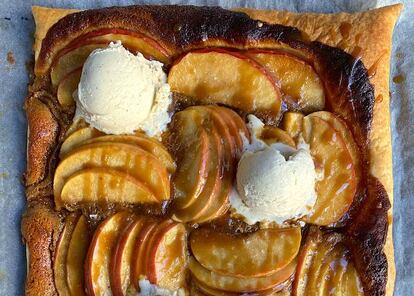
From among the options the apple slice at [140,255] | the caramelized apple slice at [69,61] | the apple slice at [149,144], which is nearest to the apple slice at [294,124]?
the apple slice at [149,144]

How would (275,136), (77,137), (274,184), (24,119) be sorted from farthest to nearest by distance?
1. (24,119)
2. (77,137)
3. (275,136)
4. (274,184)

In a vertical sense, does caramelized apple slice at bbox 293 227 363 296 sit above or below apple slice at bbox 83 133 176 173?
below

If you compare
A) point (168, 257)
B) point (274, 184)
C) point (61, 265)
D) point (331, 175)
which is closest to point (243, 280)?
point (168, 257)

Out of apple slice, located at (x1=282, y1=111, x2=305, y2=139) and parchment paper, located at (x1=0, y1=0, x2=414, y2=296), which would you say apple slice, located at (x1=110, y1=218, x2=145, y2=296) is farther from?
apple slice, located at (x1=282, y1=111, x2=305, y2=139)

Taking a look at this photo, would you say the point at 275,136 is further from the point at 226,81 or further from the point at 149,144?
the point at 149,144

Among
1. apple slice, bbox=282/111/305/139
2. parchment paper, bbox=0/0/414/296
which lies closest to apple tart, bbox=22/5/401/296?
apple slice, bbox=282/111/305/139

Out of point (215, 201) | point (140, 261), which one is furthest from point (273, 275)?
point (140, 261)

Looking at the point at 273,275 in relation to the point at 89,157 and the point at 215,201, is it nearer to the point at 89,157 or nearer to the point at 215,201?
the point at 215,201
